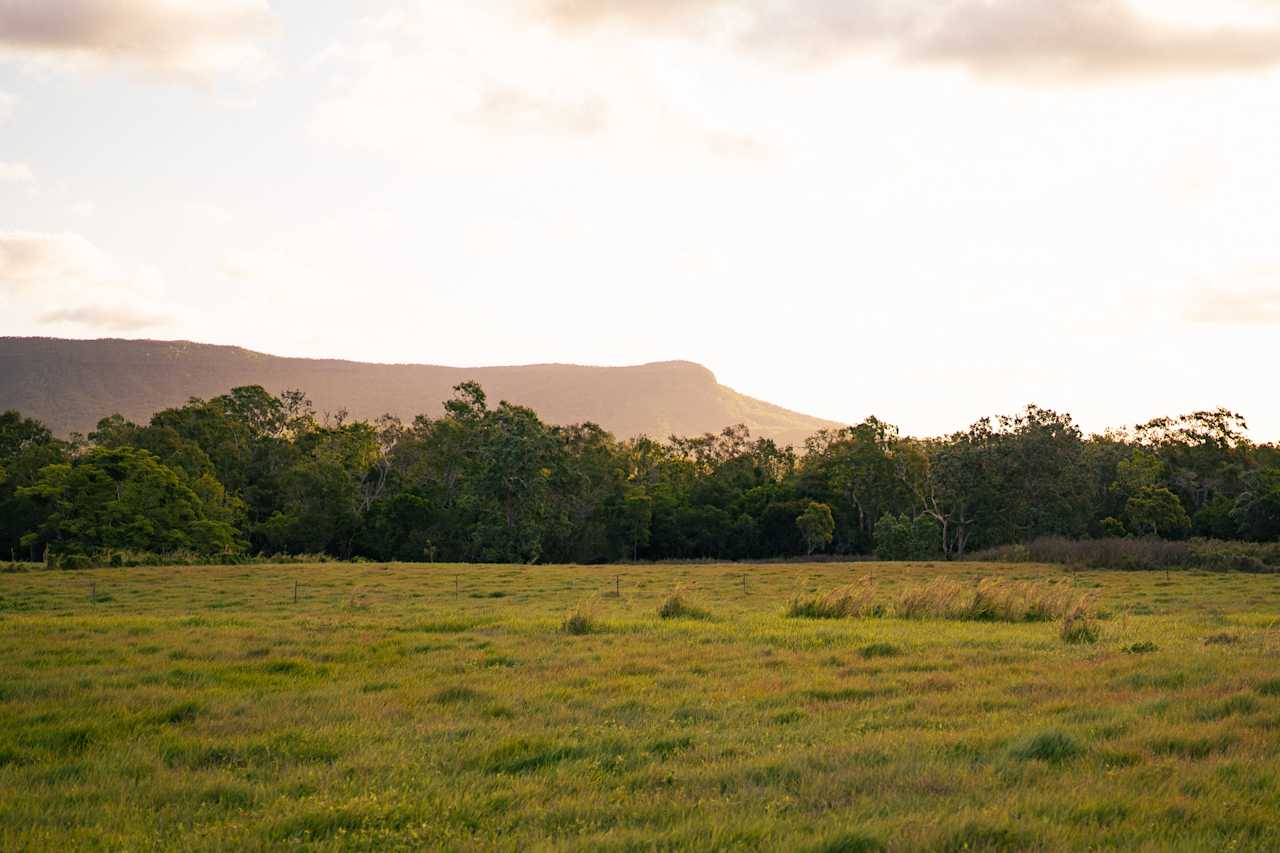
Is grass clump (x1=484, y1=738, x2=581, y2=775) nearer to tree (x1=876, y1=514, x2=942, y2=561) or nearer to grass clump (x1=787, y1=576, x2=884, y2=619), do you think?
grass clump (x1=787, y1=576, x2=884, y2=619)

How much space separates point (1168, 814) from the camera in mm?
6598

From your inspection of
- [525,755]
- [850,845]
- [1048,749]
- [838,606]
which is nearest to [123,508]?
[838,606]

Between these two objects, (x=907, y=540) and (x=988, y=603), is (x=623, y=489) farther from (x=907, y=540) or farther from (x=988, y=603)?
(x=988, y=603)

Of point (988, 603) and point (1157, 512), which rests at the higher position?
point (1157, 512)

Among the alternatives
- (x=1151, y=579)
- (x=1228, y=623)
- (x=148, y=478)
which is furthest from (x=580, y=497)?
(x=1228, y=623)

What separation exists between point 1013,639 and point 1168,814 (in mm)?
10854

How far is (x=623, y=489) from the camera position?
92.4 meters

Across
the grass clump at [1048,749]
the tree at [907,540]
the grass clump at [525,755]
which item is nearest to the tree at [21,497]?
the tree at [907,540]

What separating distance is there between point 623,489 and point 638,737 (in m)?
83.1

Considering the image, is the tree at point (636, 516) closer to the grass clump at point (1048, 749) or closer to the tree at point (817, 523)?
the tree at point (817, 523)

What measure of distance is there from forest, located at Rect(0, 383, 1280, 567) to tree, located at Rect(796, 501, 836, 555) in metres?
0.21

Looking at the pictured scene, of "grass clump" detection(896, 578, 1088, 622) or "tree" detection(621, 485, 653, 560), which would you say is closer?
"grass clump" detection(896, 578, 1088, 622)

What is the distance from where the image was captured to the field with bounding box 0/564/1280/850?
6.50 metres

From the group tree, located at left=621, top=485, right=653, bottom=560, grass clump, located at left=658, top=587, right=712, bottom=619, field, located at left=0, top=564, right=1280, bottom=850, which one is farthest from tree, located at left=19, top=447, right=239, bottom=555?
grass clump, located at left=658, top=587, right=712, bottom=619
